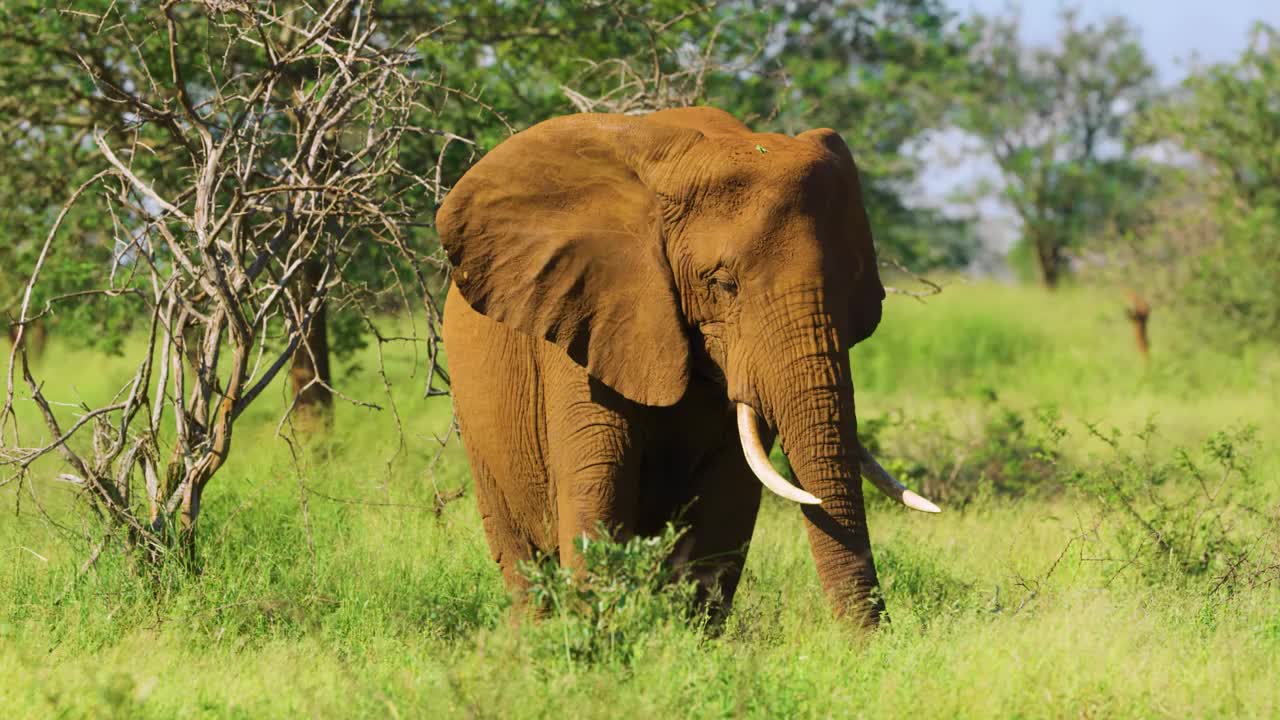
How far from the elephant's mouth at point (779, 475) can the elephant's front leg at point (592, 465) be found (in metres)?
0.45

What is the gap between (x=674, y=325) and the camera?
5352 mm

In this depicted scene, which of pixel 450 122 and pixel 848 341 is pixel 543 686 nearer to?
pixel 848 341

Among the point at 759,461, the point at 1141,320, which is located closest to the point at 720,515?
the point at 759,461

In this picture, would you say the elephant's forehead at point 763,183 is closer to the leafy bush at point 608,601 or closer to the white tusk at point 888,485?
the white tusk at point 888,485

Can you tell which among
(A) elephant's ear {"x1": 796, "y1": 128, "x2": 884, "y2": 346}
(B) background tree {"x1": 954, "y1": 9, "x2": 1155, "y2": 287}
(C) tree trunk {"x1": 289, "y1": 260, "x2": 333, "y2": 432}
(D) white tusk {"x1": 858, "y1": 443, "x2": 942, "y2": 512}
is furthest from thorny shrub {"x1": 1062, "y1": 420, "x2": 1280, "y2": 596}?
(B) background tree {"x1": 954, "y1": 9, "x2": 1155, "y2": 287}

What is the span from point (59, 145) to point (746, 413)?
715 cm

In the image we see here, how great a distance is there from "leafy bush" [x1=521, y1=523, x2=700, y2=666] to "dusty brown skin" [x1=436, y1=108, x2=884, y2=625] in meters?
0.38

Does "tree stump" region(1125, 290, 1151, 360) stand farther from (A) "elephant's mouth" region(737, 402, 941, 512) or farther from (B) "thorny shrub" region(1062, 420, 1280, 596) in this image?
(A) "elephant's mouth" region(737, 402, 941, 512)

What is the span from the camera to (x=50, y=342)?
19.6 m

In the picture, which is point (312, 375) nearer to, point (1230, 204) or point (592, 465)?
point (592, 465)

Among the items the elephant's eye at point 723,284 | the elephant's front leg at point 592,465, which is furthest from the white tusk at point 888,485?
the elephant's front leg at point 592,465

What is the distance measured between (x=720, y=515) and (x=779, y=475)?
99 centimetres

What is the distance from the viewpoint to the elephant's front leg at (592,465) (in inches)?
211

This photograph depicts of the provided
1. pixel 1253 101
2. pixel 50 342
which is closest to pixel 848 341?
pixel 1253 101
